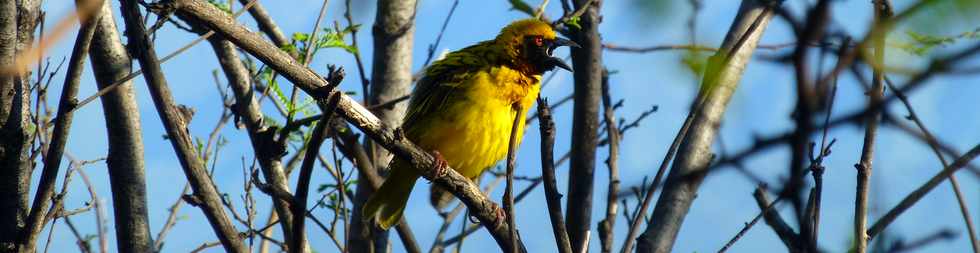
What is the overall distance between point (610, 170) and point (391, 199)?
1.13 meters

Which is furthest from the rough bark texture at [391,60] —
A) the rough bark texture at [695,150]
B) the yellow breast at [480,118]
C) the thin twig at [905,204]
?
the thin twig at [905,204]

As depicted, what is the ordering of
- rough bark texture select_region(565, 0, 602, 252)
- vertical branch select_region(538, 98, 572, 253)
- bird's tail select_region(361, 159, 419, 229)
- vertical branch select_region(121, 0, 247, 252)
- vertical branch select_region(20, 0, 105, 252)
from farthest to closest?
bird's tail select_region(361, 159, 419, 229) → rough bark texture select_region(565, 0, 602, 252) → vertical branch select_region(20, 0, 105, 252) → vertical branch select_region(538, 98, 572, 253) → vertical branch select_region(121, 0, 247, 252)

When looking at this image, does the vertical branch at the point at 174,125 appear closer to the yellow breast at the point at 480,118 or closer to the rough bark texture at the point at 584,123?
the rough bark texture at the point at 584,123

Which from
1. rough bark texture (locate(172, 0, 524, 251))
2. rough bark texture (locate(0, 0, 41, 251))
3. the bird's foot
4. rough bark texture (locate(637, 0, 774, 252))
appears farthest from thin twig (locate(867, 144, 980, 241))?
rough bark texture (locate(0, 0, 41, 251))

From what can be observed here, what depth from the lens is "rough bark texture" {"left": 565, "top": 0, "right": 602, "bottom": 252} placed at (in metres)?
4.84

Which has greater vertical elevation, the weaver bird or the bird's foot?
the weaver bird

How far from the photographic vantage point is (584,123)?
5172 mm

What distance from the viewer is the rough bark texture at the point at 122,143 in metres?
3.82

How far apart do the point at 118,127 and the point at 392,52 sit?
2.17 metres

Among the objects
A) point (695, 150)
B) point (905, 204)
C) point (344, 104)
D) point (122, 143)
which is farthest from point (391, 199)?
point (905, 204)

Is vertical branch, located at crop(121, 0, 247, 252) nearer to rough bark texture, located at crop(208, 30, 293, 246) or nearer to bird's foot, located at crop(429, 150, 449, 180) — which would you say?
bird's foot, located at crop(429, 150, 449, 180)

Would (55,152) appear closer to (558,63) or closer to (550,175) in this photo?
(550,175)

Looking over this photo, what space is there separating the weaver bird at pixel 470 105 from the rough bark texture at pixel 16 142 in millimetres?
1861

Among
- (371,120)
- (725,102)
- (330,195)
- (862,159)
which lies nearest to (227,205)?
(330,195)
